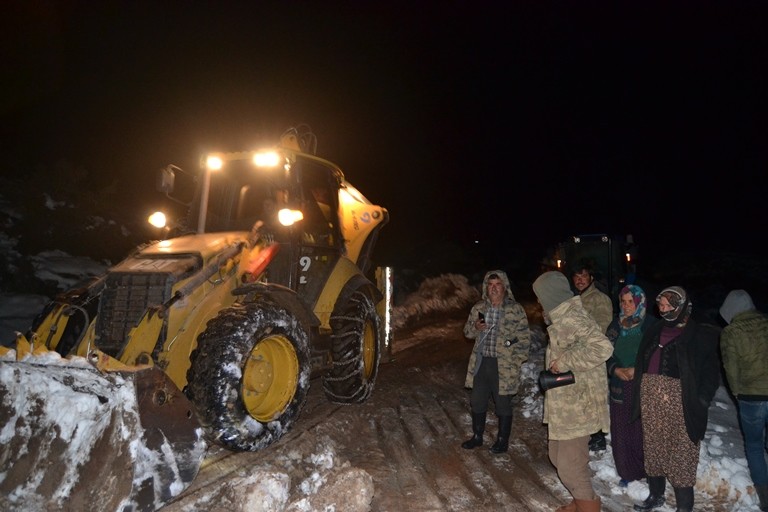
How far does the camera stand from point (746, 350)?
4.04 meters

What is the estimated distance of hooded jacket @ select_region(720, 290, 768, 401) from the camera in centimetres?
396

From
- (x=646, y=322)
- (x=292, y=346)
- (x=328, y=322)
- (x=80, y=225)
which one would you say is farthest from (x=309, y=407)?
(x=80, y=225)

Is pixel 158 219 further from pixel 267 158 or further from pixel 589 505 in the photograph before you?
pixel 589 505

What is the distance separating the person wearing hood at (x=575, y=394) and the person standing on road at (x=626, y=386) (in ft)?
2.36

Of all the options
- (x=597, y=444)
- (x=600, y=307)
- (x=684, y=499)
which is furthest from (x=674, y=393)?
(x=600, y=307)

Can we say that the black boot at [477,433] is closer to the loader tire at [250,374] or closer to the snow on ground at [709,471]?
the snow on ground at [709,471]

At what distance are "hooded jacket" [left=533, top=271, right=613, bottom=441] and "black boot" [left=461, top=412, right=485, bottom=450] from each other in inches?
58.0

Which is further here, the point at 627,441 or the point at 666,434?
the point at 627,441

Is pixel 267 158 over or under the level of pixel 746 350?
over

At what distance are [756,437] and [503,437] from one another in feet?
6.84

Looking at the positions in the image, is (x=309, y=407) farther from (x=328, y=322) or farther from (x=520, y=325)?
(x=520, y=325)

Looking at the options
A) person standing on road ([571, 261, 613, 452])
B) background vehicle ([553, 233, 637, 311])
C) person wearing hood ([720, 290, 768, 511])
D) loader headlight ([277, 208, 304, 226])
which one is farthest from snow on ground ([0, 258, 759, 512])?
background vehicle ([553, 233, 637, 311])

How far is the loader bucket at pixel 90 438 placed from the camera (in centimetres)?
301

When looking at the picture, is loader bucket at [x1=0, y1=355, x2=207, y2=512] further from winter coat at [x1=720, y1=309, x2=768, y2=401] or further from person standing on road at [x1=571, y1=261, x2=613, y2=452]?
winter coat at [x1=720, y1=309, x2=768, y2=401]
